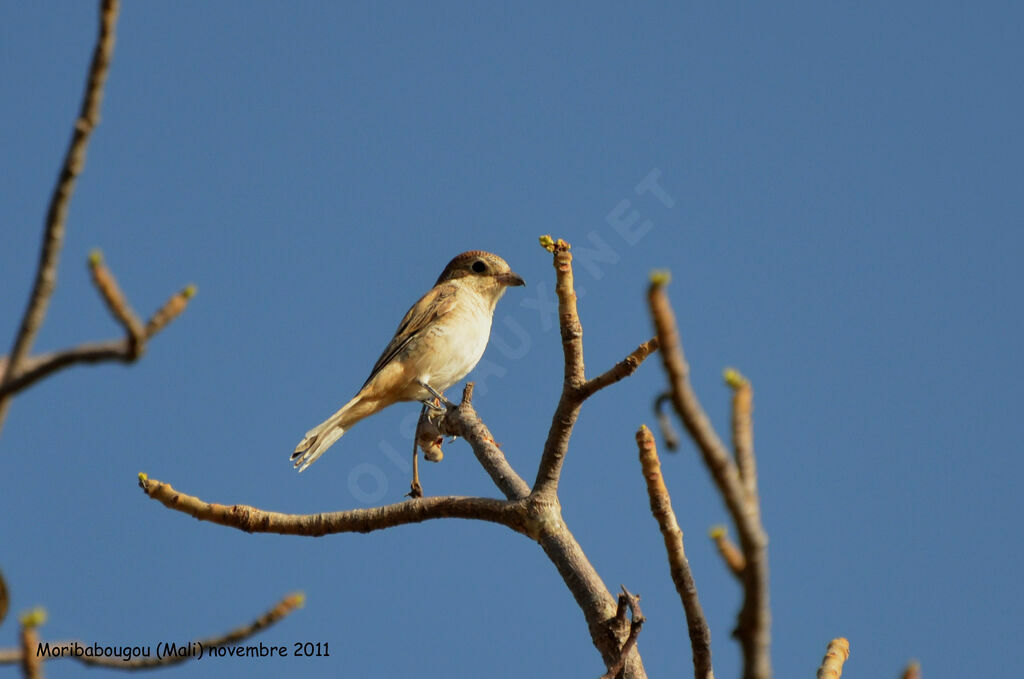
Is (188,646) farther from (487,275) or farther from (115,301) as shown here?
(487,275)

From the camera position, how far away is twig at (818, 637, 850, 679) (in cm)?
334

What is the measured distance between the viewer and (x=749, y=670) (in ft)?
6.72

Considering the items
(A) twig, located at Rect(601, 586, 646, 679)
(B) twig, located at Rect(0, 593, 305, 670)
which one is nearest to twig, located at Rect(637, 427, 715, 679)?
(A) twig, located at Rect(601, 586, 646, 679)

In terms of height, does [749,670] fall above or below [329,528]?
below

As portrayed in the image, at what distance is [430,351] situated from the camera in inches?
312

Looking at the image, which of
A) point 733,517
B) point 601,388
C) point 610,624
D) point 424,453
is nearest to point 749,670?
point 733,517

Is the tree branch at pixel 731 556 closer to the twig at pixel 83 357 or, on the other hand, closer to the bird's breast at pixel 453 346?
the twig at pixel 83 357

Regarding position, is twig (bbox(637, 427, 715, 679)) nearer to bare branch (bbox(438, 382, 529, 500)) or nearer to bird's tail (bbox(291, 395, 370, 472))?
bare branch (bbox(438, 382, 529, 500))

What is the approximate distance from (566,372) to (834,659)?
1.43 m

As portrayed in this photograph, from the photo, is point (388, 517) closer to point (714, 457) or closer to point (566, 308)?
point (566, 308)

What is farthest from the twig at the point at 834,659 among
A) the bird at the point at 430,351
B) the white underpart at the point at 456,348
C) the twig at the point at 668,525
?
the white underpart at the point at 456,348

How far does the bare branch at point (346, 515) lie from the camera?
4.07 meters

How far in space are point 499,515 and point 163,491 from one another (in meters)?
1.39

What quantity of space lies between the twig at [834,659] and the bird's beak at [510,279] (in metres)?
5.74
